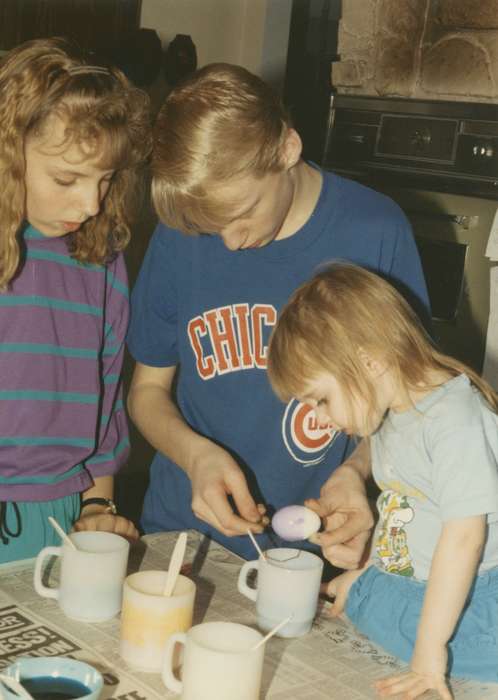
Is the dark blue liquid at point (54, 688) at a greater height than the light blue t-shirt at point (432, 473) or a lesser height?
lesser

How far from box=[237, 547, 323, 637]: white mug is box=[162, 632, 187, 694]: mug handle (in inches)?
6.6

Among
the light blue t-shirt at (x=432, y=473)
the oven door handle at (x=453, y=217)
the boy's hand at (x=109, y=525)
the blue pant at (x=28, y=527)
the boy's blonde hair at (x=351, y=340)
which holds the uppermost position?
the oven door handle at (x=453, y=217)

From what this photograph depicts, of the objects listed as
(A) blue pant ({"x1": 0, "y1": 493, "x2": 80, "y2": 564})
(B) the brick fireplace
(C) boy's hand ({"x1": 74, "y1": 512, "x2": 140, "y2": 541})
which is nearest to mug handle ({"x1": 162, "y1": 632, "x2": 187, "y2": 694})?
(C) boy's hand ({"x1": 74, "y1": 512, "x2": 140, "y2": 541})

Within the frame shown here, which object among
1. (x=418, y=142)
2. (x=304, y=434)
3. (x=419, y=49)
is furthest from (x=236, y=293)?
(x=419, y=49)

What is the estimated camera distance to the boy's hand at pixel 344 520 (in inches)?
49.9

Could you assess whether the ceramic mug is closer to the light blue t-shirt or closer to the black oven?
the light blue t-shirt

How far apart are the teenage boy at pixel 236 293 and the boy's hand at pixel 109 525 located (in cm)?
11

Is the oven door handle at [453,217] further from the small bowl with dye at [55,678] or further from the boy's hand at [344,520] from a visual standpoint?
the small bowl with dye at [55,678]

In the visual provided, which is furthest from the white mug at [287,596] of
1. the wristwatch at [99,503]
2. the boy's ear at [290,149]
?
the boy's ear at [290,149]

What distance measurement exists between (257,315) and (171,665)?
2.06 feet

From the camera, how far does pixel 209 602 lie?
1.23 m

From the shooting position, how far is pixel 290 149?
1.39 meters

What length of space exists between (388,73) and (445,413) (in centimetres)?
154

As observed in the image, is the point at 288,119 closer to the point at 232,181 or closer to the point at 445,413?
the point at 232,181
